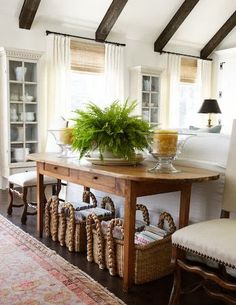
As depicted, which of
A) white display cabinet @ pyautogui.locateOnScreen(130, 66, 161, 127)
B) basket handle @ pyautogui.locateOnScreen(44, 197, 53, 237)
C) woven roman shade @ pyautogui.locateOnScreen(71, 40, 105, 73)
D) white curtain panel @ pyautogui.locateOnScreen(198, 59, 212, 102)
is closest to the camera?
basket handle @ pyautogui.locateOnScreen(44, 197, 53, 237)

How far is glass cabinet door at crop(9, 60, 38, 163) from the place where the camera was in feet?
16.8

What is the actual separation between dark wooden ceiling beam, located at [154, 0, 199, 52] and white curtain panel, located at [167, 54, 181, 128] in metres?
0.33

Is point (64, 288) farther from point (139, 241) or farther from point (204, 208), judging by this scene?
point (204, 208)

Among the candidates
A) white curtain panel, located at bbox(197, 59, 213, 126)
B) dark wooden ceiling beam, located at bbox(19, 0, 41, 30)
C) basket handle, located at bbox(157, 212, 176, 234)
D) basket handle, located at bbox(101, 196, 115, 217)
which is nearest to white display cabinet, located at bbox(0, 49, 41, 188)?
dark wooden ceiling beam, located at bbox(19, 0, 41, 30)

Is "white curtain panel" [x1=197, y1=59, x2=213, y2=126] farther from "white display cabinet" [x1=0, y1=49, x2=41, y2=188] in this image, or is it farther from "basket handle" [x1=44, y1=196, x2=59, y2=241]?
"basket handle" [x1=44, y1=196, x2=59, y2=241]

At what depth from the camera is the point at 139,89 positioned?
6598 millimetres

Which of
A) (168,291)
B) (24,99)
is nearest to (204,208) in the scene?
(168,291)

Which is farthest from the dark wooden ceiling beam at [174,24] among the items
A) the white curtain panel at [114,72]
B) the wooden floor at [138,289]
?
the wooden floor at [138,289]

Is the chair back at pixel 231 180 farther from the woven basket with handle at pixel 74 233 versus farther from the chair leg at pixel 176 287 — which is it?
the woven basket with handle at pixel 74 233

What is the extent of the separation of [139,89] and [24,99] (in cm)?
230

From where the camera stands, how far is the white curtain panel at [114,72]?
6352 millimetres

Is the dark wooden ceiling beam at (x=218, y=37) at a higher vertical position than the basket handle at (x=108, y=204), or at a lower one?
higher

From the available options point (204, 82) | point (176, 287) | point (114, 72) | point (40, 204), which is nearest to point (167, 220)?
point (176, 287)

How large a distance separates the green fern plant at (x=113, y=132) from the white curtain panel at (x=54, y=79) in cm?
324
